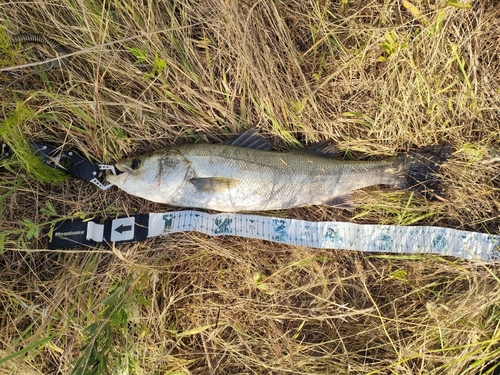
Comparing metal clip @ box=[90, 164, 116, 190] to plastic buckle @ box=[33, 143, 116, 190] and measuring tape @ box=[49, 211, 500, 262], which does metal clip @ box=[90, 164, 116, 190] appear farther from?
measuring tape @ box=[49, 211, 500, 262]

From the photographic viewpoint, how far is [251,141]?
10.7ft

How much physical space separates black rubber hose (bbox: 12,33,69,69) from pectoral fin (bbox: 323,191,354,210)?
2.73m

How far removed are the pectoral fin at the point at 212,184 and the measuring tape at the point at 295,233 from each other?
0.28 m

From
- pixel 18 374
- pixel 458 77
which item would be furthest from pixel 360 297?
pixel 18 374

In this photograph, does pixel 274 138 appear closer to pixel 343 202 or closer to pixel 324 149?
pixel 324 149

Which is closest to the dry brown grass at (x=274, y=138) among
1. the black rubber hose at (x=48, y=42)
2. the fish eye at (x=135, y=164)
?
the black rubber hose at (x=48, y=42)

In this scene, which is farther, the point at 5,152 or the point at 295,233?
the point at 295,233

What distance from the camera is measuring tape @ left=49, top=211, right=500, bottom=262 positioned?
10.2 ft

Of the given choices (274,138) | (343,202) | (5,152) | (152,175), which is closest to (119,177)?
(152,175)

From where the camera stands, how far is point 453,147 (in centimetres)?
322

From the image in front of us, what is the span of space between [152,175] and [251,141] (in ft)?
3.16

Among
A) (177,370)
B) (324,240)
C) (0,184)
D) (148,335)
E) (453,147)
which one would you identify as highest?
(453,147)

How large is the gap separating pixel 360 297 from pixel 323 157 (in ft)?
4.44

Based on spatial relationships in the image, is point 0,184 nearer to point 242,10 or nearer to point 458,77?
point 242,10
